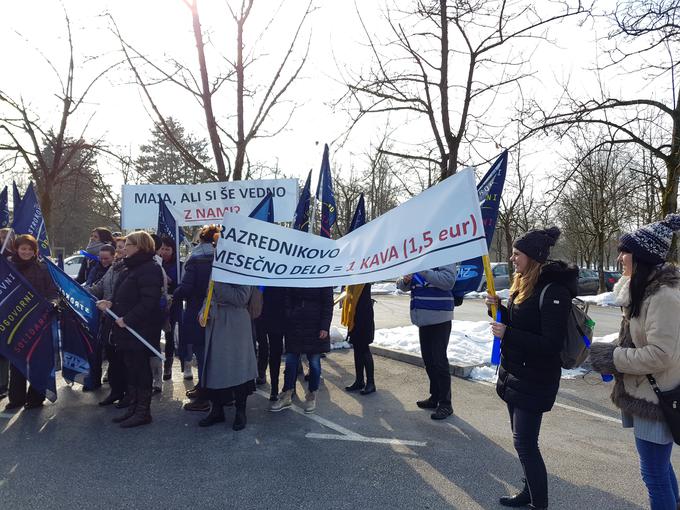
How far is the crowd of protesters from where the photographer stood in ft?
8.88

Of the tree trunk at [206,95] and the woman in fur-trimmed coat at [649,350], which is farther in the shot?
the tree trunk at [206,95]

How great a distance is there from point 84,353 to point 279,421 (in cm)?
234

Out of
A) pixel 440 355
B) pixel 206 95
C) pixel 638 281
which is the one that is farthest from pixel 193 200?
pixel 638 281

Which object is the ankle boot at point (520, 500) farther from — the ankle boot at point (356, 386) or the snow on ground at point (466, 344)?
the snow on ground at point (466, 344)

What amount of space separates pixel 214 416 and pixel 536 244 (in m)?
3.53

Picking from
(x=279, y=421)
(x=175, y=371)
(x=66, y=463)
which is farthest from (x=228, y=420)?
(x=175, y=371)

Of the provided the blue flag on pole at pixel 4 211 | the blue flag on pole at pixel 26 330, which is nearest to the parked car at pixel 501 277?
the blue flag on pole at pixel 4 211

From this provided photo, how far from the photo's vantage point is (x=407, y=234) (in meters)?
3.60

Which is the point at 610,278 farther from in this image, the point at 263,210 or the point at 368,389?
the point at 263,210

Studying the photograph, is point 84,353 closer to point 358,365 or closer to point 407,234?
point 358,365

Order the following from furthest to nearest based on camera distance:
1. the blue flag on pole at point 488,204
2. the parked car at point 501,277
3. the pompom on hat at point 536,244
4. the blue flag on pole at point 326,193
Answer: the parked car at point 501,277 → the blue flag on pole at point 326,193 → the blue flag on pole at point 488,204 → the pompom on hat at point 536,244

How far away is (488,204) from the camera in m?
4.88

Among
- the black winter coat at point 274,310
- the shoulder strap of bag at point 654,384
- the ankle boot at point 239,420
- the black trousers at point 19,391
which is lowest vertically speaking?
the ankle boot at point 239,420

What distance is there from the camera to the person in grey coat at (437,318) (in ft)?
16.6
